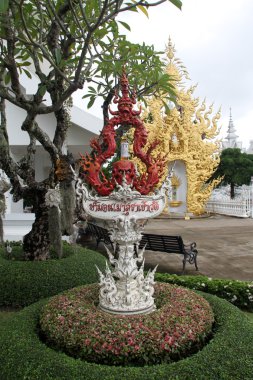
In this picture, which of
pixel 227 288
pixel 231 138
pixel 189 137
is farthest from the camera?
pixel 231 138

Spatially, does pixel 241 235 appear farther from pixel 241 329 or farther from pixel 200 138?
pixel 241 329

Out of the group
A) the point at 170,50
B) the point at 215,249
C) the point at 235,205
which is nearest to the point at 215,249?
the point at 215,249

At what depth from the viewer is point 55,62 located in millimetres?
5250

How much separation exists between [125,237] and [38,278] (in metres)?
2.35

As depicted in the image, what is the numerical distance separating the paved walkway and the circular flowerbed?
4209 millimetres

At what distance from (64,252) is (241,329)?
14.9 feet

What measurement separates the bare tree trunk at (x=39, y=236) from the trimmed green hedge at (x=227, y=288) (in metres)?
2.40

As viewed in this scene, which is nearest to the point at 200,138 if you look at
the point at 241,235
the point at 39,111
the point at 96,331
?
the point at 241,235

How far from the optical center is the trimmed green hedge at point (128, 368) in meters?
3.28

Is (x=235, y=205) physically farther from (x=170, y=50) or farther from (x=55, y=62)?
(x=55, y=62)

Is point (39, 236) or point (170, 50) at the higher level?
point (170, 50)

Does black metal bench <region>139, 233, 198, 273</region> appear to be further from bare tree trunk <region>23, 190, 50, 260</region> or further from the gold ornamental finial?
the gold ornamental finial

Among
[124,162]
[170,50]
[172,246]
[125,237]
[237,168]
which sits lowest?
[172,246]

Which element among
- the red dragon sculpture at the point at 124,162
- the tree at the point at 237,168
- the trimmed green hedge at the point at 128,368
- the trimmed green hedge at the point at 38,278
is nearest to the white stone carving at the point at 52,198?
the trimmed green hedge at the point at 38,278
